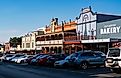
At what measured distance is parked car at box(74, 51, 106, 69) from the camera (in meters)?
27.7

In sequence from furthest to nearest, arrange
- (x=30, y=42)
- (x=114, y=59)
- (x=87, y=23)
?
(x=30, y=42)
(x=87, y=23)
(x=114, y=59)

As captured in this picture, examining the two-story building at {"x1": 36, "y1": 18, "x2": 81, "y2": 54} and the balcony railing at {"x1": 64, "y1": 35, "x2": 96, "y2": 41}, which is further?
the two-story building at {"x1": 36, "y1": 18, "x2": 81, "y2": 54}

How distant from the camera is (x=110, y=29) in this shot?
48625mm

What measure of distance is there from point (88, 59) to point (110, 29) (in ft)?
70.2

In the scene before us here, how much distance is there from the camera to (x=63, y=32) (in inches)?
2564

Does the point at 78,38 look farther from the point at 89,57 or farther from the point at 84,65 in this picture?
the point at 84,65

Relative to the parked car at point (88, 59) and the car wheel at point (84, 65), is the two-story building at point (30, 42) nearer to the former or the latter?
the parked car at point (88, 59)

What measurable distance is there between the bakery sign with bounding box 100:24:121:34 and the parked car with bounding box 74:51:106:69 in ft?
60.7

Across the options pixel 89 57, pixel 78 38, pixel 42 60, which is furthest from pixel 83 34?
pixel 89 57

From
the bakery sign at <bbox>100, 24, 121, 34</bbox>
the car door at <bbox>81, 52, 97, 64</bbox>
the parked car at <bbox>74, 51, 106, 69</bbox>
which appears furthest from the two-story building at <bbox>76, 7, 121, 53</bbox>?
the car door at <bbox>81, 52, 97, 64</bbox>

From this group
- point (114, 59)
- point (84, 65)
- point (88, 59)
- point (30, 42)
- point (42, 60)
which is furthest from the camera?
point (30, 42)

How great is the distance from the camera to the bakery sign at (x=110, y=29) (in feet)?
154

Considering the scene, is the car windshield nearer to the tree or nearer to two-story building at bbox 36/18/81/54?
two-story building at bbox 36/18/81/54

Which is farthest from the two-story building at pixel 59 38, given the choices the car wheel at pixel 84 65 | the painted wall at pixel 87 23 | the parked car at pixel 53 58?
the car wheel at pixel 84 65
